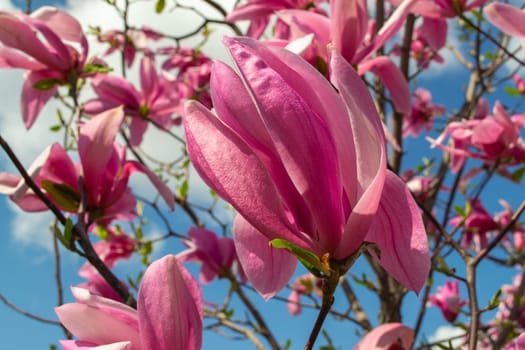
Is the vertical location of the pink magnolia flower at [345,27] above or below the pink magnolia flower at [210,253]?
above

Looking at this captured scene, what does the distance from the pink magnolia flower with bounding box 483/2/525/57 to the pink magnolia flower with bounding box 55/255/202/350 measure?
0.63m

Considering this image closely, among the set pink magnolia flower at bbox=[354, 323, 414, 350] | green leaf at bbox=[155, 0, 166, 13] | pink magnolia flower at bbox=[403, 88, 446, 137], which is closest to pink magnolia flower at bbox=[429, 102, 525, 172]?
pink magnolia flower at bbox=[354, 323, 414, 350]

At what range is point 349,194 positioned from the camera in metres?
0.46

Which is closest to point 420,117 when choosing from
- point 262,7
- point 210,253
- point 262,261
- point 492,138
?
point 492,138

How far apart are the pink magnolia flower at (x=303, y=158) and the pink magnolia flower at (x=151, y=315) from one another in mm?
127

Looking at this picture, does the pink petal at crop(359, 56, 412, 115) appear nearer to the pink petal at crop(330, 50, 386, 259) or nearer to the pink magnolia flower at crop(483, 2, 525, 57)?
the pink magnolia flower at crop(483, 2, 525, 57)

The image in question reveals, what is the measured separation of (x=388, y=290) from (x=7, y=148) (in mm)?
1443

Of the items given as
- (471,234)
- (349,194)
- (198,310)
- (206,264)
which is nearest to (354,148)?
(349,194)

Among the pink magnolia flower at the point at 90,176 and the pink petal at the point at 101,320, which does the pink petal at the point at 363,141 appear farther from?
the pink magnolia flower at the point at 90,176

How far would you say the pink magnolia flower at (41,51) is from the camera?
1.07 metres

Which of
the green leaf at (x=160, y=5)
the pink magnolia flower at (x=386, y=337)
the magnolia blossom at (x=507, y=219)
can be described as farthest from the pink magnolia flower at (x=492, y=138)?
the green leaf at (x=160, y=5)

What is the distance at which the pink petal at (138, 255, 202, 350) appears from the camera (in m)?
0.53

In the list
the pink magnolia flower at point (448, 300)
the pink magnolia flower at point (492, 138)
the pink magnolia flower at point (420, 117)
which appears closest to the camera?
the pink magnolia flower at point (492, 138)

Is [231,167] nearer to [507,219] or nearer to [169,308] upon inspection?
[169,308]
